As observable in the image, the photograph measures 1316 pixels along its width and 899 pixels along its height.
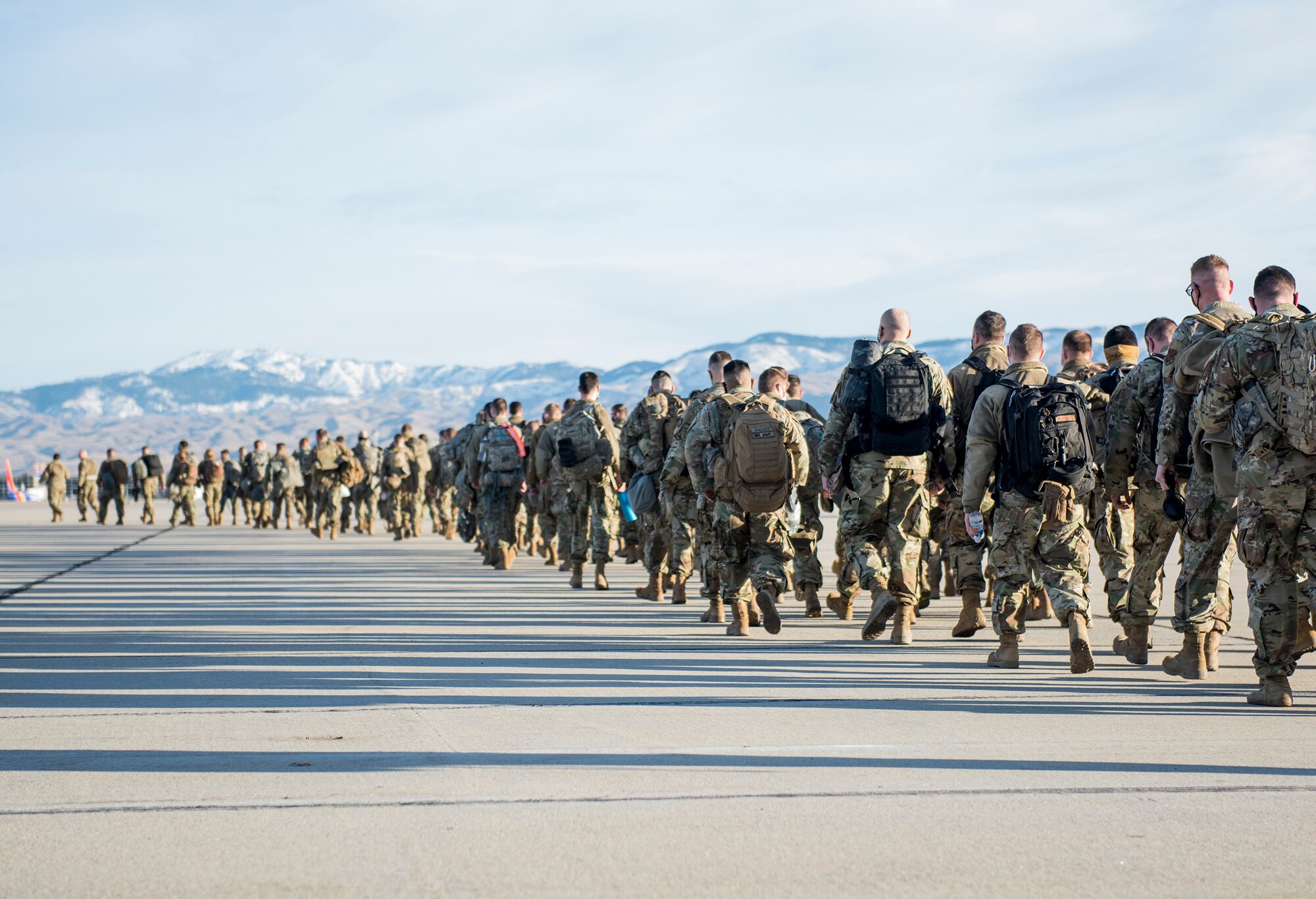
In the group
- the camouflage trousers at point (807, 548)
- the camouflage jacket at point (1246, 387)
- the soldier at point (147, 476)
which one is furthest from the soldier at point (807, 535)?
the soldier at point (147, 476)

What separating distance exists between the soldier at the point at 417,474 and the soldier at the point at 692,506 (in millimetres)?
13929

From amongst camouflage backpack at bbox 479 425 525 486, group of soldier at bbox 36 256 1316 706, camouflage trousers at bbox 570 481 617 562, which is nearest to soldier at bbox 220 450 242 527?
camouflage backpack at bbox 479 425 525 486

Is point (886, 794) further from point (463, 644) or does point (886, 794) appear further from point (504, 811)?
point (463, 644)

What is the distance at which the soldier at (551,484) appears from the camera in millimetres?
15703

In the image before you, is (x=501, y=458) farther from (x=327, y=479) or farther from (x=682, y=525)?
(x=327, y=479)

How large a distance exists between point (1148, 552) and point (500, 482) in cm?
1062

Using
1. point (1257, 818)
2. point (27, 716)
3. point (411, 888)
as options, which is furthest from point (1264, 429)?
point (27, 716)

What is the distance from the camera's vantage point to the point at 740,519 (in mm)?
10406

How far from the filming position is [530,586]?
15.3m

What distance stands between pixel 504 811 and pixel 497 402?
44.7ft

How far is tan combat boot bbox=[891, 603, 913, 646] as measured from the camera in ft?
31.8

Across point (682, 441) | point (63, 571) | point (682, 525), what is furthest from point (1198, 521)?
point (63, 571)

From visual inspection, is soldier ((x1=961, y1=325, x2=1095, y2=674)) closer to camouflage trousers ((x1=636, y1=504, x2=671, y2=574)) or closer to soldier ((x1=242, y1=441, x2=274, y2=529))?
camouflage trousers ((x1=636, y1=504, x2=671, y2=574))

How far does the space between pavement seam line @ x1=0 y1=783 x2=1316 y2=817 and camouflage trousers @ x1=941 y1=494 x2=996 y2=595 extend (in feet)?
15.9
